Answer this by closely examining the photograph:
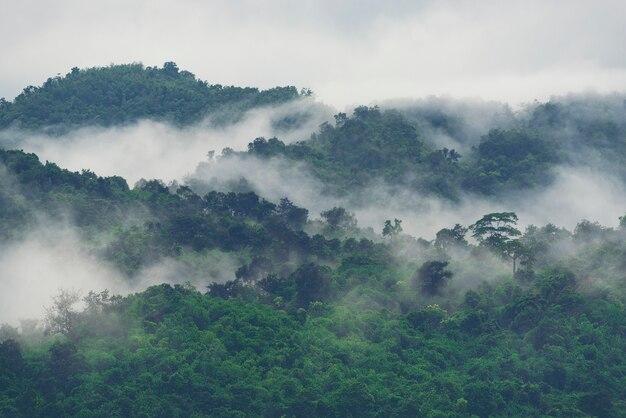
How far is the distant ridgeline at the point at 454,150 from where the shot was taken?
9794 cm

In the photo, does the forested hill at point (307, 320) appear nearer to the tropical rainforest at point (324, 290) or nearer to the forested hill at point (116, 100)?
the tropical rainforest at point (324, 290)

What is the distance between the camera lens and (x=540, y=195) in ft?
322

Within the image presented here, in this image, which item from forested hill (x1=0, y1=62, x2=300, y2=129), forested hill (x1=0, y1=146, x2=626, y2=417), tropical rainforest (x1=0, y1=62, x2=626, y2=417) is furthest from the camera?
forested hill (x1=0, y1=62, x2=300, y2=129)

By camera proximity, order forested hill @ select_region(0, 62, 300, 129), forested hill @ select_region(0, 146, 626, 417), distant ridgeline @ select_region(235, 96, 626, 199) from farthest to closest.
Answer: forested hill @ select_region(0, 62, 300, 129) → distant ridgeline @ select_region(235, 96, 626, 199) → forested hill @ select_region(0, 146, 626, 417)

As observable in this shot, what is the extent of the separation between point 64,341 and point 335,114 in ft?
159

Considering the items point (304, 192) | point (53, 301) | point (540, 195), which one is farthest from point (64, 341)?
point (540, 195)

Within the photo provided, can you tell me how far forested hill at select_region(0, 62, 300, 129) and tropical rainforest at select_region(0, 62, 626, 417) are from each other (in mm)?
A: 15372

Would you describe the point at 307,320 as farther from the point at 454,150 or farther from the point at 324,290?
the point at 454,150

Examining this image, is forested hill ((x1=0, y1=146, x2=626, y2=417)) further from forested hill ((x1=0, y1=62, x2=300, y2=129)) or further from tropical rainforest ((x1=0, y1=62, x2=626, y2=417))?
forested hill ((x1=0, y1=62, x2=300, y2=129))

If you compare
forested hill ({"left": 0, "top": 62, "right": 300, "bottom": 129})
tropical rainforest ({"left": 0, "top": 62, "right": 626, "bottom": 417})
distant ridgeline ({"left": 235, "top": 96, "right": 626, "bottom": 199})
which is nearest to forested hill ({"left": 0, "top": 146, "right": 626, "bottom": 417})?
tropical rainforest ({"left": 0, "top": 62, "right": 626, "bottom": 417})

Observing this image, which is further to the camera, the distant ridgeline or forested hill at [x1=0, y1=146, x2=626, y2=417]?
the distant ridgeline

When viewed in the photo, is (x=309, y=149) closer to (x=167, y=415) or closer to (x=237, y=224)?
(x=237, y=224)

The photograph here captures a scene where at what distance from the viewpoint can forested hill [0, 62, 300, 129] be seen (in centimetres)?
11600

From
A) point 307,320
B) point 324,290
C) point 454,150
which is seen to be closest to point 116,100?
point 454,150
